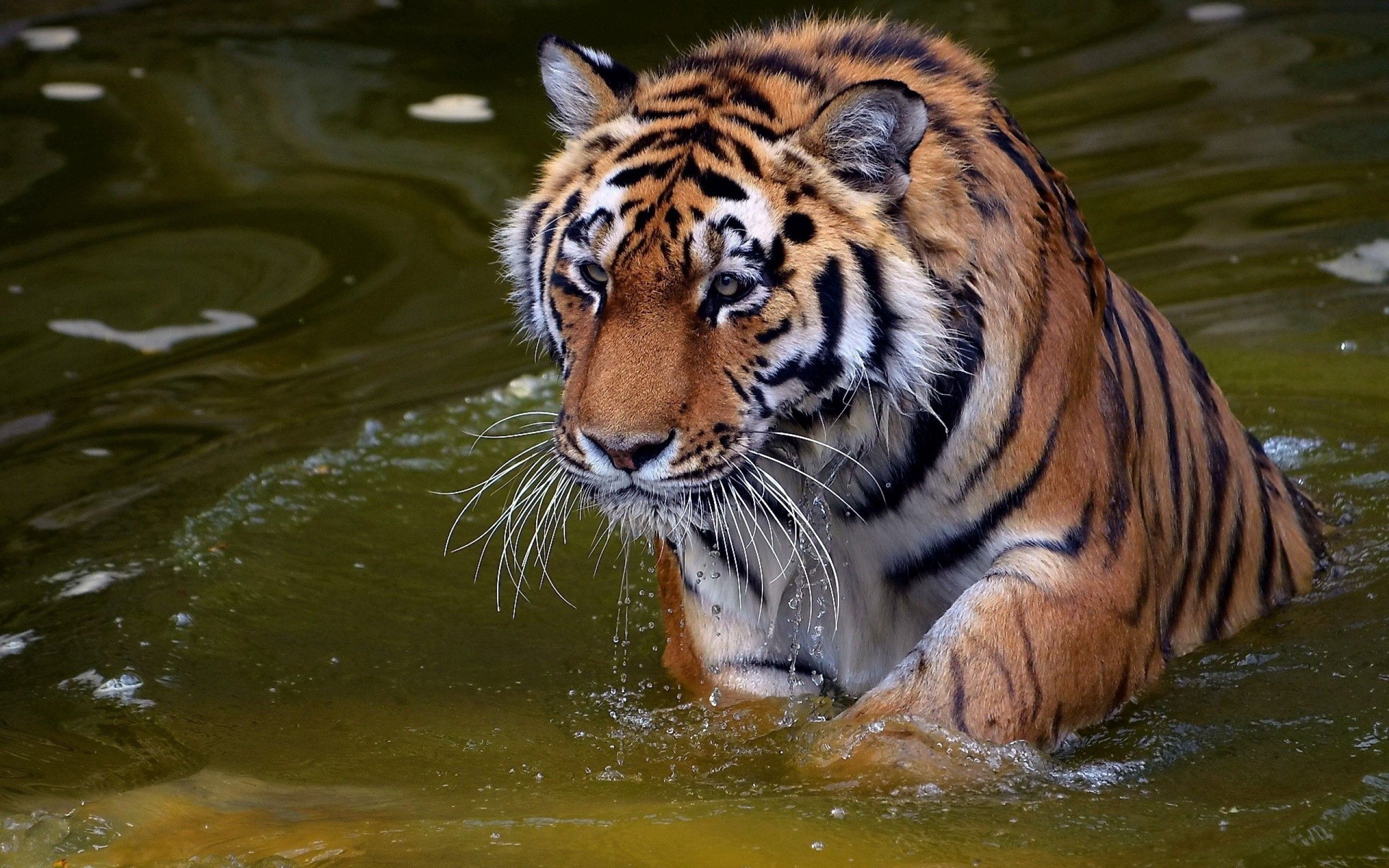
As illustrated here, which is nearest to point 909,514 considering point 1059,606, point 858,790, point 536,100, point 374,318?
point 1059,606

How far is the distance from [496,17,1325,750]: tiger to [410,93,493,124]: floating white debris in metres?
3.29

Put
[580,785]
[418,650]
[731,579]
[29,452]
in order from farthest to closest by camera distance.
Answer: [29,452]
[418,650]
[731,579]
[580,785]

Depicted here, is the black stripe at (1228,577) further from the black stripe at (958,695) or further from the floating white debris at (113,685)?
the floating white debris at (113,685)

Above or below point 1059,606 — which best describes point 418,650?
below

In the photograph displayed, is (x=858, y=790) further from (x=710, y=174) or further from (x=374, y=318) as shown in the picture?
(x=374, y=318)

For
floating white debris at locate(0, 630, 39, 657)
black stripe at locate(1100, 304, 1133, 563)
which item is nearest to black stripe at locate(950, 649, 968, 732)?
black stripe at locate(1100, 304, 1133, 563)

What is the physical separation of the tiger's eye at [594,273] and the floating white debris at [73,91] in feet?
13.1

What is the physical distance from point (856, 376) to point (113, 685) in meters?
1.41

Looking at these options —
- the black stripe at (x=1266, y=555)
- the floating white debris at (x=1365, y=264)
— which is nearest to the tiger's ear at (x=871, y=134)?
the black stripe at (x=1266, y=555)

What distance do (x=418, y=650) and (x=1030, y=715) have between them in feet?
3.98

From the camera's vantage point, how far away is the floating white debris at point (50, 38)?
6.00m

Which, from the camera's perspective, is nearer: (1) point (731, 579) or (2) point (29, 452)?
(1) point (731, 579)

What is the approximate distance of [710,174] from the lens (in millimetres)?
2287

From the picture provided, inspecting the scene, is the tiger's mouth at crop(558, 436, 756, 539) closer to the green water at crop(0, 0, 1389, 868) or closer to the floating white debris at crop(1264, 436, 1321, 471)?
the green water at crop(0, 0, 1389, 868)
